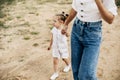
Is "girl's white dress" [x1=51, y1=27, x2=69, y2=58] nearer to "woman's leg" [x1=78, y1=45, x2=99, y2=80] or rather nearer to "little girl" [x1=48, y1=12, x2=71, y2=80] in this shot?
"little girl" [x1=48, y1=12, x2=71, y2=80]

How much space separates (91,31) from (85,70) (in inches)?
17.8

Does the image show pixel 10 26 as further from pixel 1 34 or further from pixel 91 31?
pixel 91 31

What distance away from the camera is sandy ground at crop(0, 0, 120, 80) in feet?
18.6

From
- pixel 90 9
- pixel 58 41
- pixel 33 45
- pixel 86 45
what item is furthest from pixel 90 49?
pixel 33 45

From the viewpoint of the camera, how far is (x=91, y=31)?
11.2ft

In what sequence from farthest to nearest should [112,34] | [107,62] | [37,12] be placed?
[37,12] → [112,34] → [107,62]

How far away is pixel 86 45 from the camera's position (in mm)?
3520

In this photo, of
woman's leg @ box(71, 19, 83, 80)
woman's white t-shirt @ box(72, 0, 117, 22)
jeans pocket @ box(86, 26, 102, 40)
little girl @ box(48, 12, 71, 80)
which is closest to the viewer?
woman's white t-shirt @ box(72, 0, 117, 22)

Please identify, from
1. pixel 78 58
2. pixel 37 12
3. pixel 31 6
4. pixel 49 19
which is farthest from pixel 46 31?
pixel 78 58

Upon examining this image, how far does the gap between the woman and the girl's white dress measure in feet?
5.16


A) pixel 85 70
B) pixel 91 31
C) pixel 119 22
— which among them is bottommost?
pixel 119 22

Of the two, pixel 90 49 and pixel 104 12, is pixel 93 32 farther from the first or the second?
pixel 104 12

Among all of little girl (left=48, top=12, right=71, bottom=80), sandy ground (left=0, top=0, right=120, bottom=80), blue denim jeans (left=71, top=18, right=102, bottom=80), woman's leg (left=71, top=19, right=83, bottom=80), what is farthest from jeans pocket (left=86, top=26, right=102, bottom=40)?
sandy ground (left=0, top=0, right=120, bottom=80)

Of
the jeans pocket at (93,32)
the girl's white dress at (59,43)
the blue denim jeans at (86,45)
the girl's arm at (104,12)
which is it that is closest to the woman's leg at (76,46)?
the blue denim jeans at (86,45)
